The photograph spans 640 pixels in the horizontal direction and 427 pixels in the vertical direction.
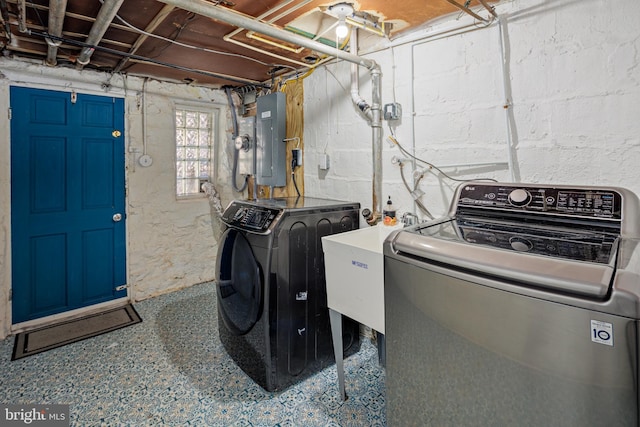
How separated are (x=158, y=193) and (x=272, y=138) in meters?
1.35

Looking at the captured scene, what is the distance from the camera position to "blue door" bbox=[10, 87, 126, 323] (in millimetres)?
2561

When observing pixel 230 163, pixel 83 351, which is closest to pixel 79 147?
pixel 230 163

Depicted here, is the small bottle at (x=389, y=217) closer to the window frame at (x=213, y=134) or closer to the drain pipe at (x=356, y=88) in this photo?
the drain pipe at (x=356, y=88)

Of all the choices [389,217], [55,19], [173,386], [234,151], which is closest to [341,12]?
[389,217]

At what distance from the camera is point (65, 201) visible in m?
2.75

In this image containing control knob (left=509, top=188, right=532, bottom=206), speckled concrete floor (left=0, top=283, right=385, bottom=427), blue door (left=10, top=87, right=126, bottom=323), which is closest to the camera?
control knob (left=509, top=188, right=532, bottom=206)

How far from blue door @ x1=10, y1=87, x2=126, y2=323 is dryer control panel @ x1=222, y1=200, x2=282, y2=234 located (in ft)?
5.28

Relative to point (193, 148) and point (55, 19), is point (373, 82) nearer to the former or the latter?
point (55, 19)

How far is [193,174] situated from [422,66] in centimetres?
266

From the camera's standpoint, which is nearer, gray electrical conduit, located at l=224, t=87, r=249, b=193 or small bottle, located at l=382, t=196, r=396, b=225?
small bottle, located at l=382, t=196, r=396, b=225

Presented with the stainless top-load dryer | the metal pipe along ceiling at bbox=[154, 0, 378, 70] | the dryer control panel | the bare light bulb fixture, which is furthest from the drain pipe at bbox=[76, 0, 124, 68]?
the stainless top-load dryer

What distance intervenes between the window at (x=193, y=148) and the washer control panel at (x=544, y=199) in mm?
2911

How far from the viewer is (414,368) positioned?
1175 mm

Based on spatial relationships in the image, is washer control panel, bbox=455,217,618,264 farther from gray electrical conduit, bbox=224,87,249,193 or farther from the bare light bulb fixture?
gray electrical conduit, bbox=224,87,249,193
